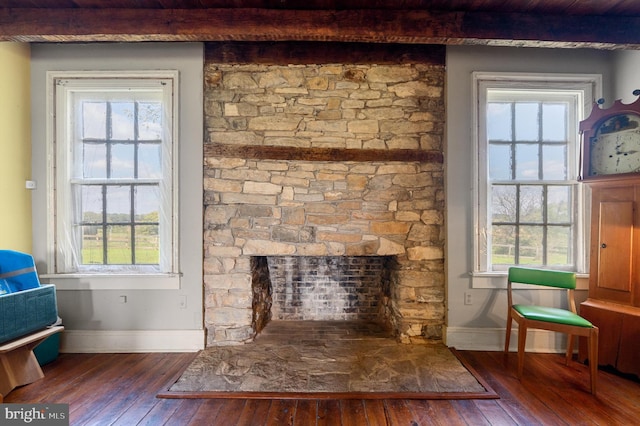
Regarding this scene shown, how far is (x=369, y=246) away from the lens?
2.75 metres

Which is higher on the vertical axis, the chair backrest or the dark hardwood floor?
the chair backrest

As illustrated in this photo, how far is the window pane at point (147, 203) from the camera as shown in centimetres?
279

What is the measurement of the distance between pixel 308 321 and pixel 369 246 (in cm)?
127

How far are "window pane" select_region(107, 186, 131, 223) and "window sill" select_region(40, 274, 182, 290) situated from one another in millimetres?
549

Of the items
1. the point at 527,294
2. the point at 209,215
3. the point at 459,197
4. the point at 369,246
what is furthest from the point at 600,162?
the point at 209,215

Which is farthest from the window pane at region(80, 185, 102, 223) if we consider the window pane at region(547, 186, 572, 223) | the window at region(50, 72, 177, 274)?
the window pane at region(547, 186, 572, 223)

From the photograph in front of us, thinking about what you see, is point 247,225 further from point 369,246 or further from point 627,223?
point 627,223

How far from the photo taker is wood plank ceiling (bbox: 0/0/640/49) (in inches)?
80.9

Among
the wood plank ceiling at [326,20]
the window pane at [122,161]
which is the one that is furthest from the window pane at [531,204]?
the window pane at [122,161]

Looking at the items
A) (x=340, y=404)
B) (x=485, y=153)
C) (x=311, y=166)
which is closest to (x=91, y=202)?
(x=311, y=166)

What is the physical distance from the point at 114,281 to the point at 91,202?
81cm

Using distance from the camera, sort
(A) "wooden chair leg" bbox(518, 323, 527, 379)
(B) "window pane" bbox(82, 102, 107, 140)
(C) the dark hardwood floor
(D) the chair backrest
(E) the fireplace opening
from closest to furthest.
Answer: (C) the dark hardwood floor, (A) "wooden chair leg" bbox(518, 323, 527, 379), (D) the chair backrest, (B) "window pane" bbox(82, 102, 107, 140), (E) the fireplace opening

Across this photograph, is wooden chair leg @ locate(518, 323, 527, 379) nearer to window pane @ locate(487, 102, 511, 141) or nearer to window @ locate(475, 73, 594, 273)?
window @ locate(475, 73, 594, 273)

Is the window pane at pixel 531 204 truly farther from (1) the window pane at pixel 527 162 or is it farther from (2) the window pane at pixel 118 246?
(2) the window pane at pixel 118 246
